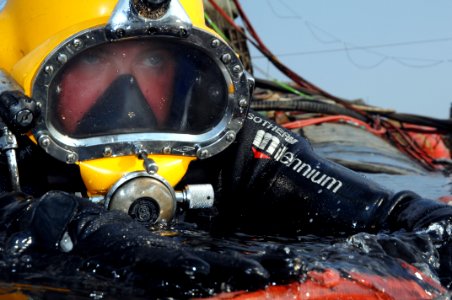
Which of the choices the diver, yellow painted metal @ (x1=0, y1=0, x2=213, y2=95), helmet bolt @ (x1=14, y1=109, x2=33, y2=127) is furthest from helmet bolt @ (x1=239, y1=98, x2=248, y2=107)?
helmet bolt @ (x1=14, y1=109, x2=33, y2=127)

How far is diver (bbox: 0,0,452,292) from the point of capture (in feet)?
8.25

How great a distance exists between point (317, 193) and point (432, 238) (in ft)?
1.58

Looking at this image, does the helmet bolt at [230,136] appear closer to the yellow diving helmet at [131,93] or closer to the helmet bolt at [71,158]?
the yellow diving helmet at [131,93]

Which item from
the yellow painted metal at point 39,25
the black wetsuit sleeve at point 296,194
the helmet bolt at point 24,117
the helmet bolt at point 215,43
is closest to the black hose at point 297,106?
the black wetsuit sleeve at point 296,194

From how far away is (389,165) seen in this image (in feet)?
21.0

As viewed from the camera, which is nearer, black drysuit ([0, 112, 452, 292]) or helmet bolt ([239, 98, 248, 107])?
black drysuit ([0, 112, 452, 292])

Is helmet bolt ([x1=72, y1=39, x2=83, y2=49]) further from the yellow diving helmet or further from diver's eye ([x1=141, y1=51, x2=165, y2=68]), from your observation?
diver's eye ([x1=141, y1=51, x2=165, y2=68])

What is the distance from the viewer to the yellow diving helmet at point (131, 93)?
99.5 inches

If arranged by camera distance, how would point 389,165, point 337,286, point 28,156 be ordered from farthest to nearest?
point 389,165 → point 28,156 → point 337,286

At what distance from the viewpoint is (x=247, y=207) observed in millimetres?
2998

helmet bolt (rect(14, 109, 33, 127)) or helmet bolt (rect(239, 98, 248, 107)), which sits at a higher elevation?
A: helmet bolt (rect(239, 98, 248, 107))

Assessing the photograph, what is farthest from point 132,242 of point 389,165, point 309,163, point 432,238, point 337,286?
point 389,165

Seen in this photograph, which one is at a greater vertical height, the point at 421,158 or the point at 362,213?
the point at 362,213

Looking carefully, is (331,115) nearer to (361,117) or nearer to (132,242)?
(361,117)
